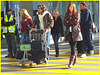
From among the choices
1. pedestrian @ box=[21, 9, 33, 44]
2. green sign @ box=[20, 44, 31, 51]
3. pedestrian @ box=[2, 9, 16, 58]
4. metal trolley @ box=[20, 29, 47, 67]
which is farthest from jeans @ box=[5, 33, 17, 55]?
green sign @ box=[20, 44, 31, 51]

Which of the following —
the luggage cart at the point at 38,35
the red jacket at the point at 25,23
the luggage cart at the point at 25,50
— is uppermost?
the red jacket at the point at 25,23

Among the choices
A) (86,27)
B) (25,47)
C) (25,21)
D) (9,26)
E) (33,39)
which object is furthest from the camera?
(86,27)

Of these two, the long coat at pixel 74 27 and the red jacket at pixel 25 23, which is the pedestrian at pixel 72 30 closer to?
the long coat at pixel 74 27

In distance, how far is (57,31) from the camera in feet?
25.6

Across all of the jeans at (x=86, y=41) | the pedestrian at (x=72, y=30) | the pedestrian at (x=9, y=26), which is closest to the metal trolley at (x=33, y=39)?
the pedestrian at (x=72, y=30)

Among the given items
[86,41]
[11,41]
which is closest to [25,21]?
[11,41]

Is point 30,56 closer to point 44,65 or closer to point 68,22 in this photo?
point 44,65

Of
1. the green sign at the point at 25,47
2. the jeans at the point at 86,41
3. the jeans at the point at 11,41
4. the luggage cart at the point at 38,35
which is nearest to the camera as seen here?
the green sign at the point at 25,47

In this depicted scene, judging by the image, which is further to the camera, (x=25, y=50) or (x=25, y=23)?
(x=25, y=23)

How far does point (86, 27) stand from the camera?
7965mm

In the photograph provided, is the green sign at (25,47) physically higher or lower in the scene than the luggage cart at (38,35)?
lower

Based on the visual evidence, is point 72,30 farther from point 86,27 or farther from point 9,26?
point 9,26

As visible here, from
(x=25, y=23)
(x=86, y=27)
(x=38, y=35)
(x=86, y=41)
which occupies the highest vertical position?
(x=25, y=23)

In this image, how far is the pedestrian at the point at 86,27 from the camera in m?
7.76
